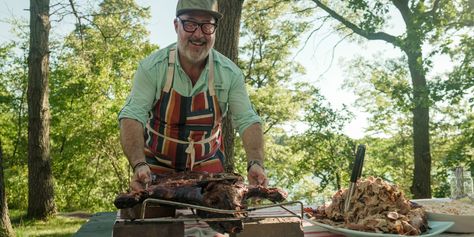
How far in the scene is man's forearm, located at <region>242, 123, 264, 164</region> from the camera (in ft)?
8.19

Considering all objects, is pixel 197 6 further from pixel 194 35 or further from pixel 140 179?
pixel 140 179

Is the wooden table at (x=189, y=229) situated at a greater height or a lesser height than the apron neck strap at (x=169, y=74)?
lesser

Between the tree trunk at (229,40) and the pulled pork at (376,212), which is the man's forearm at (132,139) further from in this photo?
the tree trunk at (229,40)

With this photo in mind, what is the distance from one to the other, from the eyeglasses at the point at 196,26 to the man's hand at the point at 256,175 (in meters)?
0.74

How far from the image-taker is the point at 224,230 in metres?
1.38

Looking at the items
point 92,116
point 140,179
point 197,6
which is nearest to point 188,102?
point 197,6

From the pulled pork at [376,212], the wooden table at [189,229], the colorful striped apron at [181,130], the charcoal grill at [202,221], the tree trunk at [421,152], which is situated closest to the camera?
the charcoal grill at [202,221]

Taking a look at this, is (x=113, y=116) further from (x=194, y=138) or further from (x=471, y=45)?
(x=194, y=138)

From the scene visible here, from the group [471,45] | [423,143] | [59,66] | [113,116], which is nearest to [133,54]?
[59,66]

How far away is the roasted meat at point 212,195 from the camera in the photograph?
4.61 feet

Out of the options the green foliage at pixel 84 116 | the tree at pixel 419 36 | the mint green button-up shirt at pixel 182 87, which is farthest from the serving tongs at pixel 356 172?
the green foliage at pixel 84 116

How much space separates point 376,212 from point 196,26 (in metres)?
1.25

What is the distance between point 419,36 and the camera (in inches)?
379

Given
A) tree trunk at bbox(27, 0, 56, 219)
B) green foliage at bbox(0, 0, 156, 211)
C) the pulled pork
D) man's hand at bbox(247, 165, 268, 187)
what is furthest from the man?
green foliage at bbox(0, 0, 156, 211)
